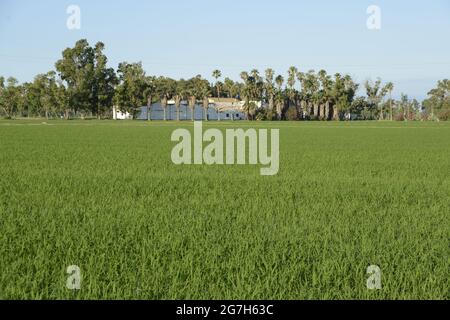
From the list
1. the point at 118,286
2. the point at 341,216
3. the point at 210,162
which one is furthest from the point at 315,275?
the point at 210,162

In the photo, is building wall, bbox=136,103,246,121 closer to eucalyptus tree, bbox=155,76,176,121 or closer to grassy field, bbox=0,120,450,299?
eucalyptus tree, bbox=155,76,176,121

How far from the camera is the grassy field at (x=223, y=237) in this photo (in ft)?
14.3

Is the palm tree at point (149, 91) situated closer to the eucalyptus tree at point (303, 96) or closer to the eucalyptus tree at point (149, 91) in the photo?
the eucalyptus tree at point (149, 91)

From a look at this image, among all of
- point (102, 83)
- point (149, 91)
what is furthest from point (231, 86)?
point (102, 83)

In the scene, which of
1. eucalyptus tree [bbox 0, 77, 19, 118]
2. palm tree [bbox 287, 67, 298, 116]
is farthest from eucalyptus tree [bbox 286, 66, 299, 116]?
eucalyptus tree [bbox 0, 77, 19, 118]

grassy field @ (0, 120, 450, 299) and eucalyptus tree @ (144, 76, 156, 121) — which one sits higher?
eucalyptus tree @ (144, 76, 156, 121)

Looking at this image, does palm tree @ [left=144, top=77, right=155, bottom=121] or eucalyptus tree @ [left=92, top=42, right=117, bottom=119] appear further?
palm tree @ [left=144, top=77, right=155, bottom=121]

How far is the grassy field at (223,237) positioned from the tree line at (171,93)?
7920 cm

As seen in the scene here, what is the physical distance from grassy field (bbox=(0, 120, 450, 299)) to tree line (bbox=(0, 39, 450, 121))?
79.2 meters

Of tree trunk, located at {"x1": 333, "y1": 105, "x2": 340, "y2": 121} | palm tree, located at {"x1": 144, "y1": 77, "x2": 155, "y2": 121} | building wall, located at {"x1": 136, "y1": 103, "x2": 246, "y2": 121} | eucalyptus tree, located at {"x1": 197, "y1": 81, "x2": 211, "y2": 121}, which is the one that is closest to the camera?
palm tree, located at {"x1": 144, "y1": 77, "x2": 155, "y2": 121}

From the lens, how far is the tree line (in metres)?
90.5

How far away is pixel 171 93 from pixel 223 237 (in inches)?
4198

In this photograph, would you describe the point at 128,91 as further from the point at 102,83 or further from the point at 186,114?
the point at 186,114

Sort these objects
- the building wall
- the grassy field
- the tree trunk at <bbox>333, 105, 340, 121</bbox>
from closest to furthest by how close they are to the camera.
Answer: the grassy field → the tree trunk at <bbox>333, 105, 340, 121</bbox> → the building wall
